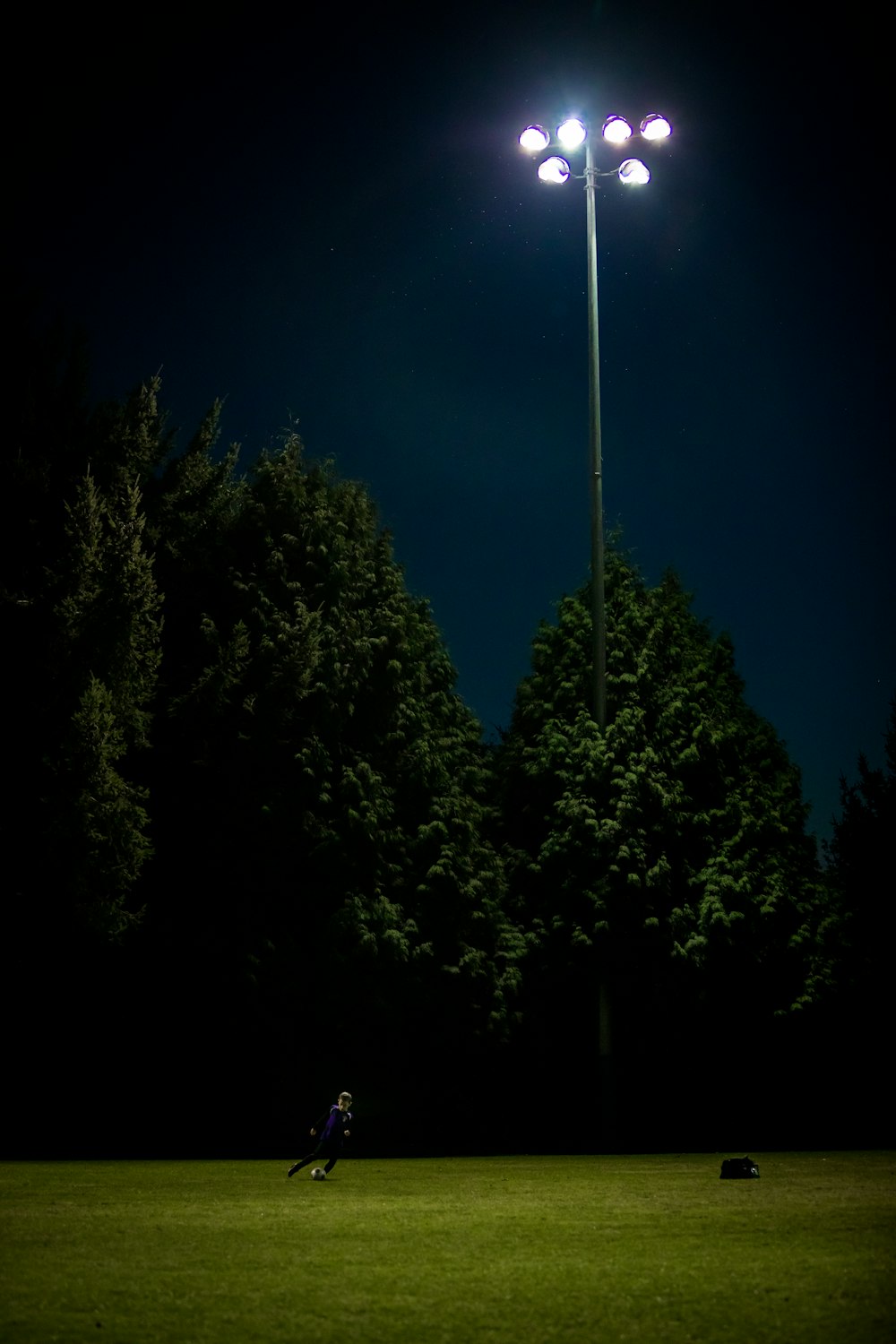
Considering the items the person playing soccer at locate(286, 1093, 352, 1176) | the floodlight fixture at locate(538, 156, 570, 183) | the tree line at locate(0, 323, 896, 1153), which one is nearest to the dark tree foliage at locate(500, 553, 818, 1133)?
the tree line at locate(0, 323, 896, 1153)

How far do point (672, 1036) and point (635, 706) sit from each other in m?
8.35

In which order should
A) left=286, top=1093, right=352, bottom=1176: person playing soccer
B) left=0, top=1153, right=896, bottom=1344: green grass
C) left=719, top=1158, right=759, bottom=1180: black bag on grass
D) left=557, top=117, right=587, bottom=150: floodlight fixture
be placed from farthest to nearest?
left=557, top=117, right=587, bottom=150: floodlight fixture
left=286, top=1093, right=352, bottom=1176: person playing soccer
left=719, top=1158, right=759, bottom=1180: black bag on grass
left=0, top=1153, right=896, bottom=1344: green grass

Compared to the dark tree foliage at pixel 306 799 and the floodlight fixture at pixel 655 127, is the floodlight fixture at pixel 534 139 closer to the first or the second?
the floodlight fixture at pixel 655 127

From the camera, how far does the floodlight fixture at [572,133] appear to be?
29.1 metres

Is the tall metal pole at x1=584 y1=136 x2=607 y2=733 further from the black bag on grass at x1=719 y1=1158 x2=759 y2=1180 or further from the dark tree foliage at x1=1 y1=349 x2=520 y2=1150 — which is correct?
the black bag on grass at x1=719 y1=1158 x2=759 y2=1180

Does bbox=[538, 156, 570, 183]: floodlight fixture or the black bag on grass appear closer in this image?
the black bag on grass

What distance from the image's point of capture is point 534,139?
96.4ft

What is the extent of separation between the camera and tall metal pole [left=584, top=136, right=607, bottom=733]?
2955 cm

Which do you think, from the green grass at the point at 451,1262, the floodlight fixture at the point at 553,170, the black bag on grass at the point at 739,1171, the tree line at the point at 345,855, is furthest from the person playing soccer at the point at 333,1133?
the floodlight fixture at the point at 553,170

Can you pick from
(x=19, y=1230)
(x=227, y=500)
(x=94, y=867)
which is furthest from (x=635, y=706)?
(x=19, y=1230)

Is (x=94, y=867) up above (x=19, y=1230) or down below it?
above

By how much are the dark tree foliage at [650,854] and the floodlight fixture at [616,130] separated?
474 inches

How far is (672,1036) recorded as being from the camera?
33.7 m

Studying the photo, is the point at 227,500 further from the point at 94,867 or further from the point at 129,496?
the point at 94,867
